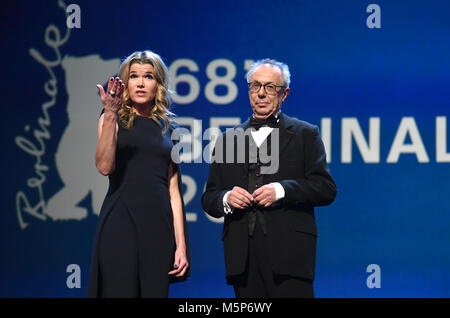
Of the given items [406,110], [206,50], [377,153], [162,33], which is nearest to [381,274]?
[377,153]

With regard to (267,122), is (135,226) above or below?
below

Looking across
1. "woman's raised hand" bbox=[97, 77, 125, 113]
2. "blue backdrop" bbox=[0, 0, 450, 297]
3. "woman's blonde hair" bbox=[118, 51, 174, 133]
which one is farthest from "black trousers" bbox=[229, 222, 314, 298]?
"blue backdrop" bbox=[0, 0, 450, 297]

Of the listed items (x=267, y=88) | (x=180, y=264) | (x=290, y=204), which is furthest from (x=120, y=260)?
(x=267, y=88)

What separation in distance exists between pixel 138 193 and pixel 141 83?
0.49 metres

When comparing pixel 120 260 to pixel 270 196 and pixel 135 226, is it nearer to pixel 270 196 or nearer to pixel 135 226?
pixel 135 226

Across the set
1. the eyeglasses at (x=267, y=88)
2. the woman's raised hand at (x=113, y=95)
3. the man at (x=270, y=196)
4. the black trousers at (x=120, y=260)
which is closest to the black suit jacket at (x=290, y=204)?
the man at (x=270, y=196)

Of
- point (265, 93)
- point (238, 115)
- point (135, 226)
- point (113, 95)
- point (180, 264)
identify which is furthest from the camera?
point (238, 115)

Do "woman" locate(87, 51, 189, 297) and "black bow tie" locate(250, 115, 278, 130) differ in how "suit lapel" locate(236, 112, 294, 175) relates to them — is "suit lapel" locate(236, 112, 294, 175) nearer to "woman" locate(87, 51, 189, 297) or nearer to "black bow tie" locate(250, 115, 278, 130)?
"black bow tie" locate(250, 115, 278, 130)

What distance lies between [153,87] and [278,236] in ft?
2.79

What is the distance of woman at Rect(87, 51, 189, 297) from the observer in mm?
2498

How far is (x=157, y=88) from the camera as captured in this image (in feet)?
9.00

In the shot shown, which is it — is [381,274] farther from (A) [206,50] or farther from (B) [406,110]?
(A) [206,50]

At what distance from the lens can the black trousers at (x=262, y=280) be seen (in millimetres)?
2648

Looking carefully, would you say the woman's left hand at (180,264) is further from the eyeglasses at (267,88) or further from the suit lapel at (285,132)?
the eyeglasses at (267,88)
